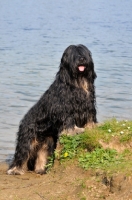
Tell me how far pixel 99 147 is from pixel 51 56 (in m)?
13.2

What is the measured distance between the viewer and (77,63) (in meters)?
8.12

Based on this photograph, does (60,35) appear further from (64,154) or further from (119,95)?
(64,154)

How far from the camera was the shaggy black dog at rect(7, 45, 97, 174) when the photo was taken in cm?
820

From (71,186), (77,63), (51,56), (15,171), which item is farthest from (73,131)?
(51,56)

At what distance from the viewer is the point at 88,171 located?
6977mm

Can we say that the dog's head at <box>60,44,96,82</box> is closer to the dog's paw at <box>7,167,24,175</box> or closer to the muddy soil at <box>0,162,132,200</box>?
the muddy soil at <box>0,162,132,200</box>

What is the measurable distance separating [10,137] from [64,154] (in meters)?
3.81

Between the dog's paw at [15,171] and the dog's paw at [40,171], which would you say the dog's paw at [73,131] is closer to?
the dog's paw at [40,171]

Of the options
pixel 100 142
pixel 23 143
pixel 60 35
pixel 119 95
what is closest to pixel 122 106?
pixel 119 95

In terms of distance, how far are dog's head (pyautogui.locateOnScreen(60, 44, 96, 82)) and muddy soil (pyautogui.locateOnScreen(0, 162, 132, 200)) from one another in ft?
4.51

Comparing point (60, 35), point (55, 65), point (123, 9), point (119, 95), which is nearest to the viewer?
point (119, 95)

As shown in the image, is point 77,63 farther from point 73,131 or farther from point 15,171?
Result: point 15,171

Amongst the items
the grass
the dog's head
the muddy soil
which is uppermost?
the dog's head

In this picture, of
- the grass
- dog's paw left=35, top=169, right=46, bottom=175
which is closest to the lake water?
dog's paw left=35, top=169, right=46, bottom=175
